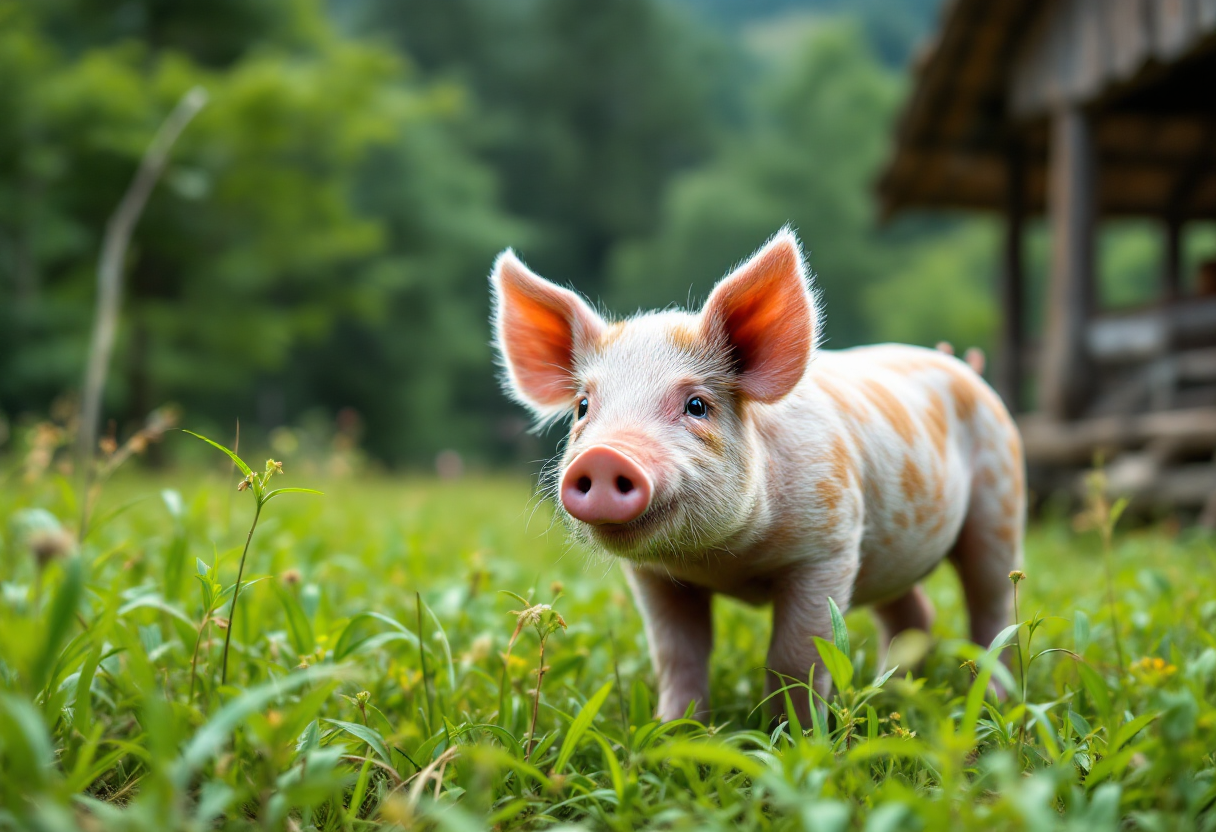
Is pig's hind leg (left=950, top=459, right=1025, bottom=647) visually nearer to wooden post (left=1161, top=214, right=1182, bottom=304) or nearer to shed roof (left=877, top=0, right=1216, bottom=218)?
shed roof (left=877, top=0, right=1216, bottom=218)

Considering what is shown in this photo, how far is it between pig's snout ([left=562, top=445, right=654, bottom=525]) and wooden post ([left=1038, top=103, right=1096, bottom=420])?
604 cm

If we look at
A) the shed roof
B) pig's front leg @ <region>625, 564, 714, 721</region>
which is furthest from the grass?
the shed roof

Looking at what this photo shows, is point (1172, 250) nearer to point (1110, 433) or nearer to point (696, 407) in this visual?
point (1110, 433)

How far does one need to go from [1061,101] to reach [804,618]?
20.5ft

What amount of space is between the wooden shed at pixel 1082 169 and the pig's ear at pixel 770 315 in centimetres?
432

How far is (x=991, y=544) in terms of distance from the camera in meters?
2.64

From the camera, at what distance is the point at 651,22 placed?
32.2 metres

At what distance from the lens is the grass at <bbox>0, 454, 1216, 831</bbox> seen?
1.23 metres

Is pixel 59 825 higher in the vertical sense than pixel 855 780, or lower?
higher

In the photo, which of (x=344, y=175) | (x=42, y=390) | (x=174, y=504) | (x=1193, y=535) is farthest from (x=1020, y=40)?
(x=42, y=390)

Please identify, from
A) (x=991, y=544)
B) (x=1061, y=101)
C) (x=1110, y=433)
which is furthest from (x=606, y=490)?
(x=1061, y=101)

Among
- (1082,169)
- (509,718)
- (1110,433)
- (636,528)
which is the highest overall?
(1082,169)

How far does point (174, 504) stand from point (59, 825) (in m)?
1.55

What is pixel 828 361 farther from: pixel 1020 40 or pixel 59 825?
pixel 1020 40
